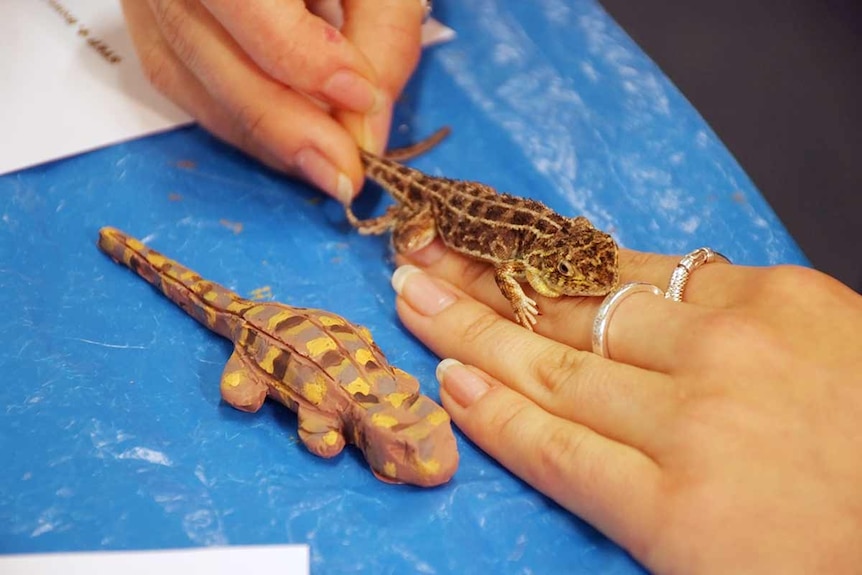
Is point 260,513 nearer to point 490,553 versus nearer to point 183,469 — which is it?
point 183,469

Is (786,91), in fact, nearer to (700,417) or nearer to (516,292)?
(516,292)

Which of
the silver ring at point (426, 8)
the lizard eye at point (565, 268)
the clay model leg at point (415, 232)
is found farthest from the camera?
the silver ring at point (426, 8)

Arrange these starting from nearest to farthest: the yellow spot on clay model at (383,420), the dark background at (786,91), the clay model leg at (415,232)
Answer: the yellow spot on clay model at (383,420) < the clay model leg at (415,232) < the dark background at (786,91)

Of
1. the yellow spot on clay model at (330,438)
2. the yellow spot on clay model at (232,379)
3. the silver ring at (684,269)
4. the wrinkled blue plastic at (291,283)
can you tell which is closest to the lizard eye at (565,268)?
the silver ring at (684,269)

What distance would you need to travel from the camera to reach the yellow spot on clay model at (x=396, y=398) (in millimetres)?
1675

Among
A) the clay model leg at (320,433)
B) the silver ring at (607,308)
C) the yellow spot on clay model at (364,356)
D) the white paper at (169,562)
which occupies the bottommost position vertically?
the white paper at (169,562)

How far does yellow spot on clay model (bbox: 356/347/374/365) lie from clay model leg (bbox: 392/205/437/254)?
45 cm

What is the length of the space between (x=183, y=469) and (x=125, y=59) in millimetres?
1454

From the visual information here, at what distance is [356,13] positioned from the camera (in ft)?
7.64

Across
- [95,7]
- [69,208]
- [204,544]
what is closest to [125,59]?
[95,7]

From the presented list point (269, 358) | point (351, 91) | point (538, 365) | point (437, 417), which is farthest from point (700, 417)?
point (351, 91)

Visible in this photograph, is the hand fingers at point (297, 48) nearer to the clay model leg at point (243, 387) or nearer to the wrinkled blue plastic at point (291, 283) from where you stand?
the wrinkled blue plastic at point (291, 283)

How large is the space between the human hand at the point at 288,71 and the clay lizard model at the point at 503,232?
0.12m

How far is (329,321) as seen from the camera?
5.98 feet
